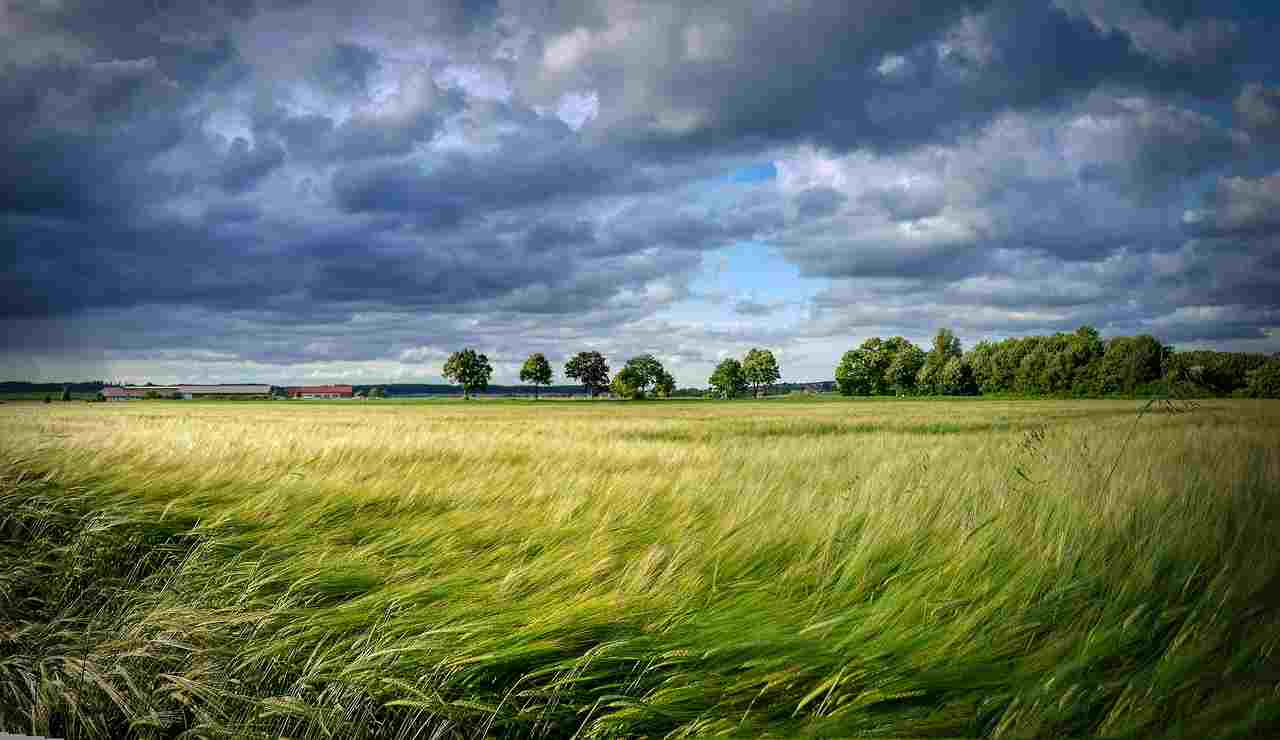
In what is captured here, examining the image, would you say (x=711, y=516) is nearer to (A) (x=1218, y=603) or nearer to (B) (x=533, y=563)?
(B) (x=533, y=563)

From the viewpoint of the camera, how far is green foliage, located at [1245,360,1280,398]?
2670 mm

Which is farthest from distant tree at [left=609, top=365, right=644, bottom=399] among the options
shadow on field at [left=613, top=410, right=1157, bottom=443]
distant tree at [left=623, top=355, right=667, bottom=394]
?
shadow on field at [left=613, top=410, right=1157, bottom=443]

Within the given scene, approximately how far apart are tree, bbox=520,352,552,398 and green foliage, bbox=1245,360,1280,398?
10775cm

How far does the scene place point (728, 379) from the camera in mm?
103562

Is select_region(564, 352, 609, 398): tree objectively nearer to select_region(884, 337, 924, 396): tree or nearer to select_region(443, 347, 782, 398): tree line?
select_region(443, 347, 782, 398): tree line

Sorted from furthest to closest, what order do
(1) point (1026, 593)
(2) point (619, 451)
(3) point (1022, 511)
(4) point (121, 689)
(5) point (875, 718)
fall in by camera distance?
(2) point (619, 451)
(3) point (1022, 511)
(4) point (121, 689)
(1) point (1026, 593)
(5) point (875, 718)

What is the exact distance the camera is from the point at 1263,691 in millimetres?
1409

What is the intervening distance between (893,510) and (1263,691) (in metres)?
1.57

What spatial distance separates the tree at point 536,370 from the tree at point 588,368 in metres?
7.79

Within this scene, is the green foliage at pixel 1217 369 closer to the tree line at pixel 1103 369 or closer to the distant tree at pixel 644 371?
the tree line at pixel 1103 369

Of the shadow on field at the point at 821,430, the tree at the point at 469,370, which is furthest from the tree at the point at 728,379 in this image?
the shadow on field at the point at 821,430

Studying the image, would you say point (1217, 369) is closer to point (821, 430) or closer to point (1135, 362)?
point (1135, 362)

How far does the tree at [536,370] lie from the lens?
109 metres

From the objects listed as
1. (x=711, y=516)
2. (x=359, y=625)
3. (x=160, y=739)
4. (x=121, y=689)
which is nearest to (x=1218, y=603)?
(x=711, y=516)
